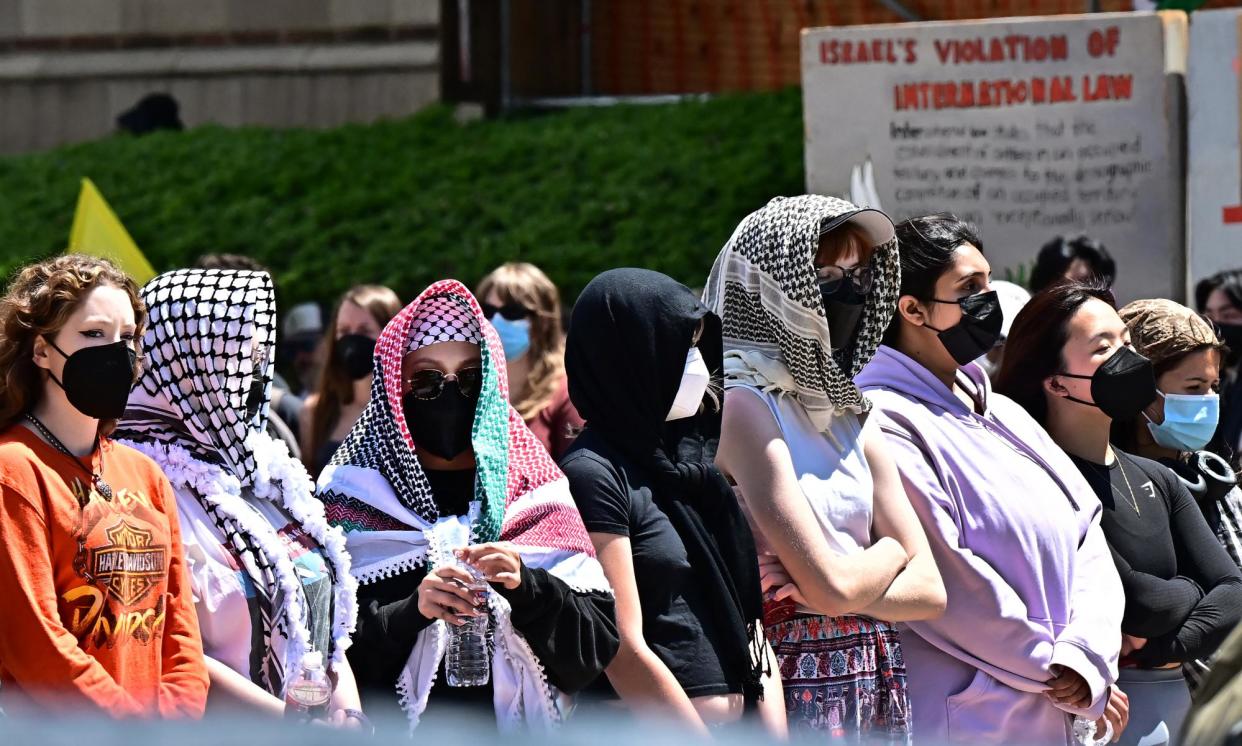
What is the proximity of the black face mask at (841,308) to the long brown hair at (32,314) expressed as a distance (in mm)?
1649

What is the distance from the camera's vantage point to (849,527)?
4199mm

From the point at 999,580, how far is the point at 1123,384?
79 centimetres

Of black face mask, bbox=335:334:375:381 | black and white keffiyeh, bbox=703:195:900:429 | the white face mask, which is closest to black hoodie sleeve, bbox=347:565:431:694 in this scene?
the white face mask

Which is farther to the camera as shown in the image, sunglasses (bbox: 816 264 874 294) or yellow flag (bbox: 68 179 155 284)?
yellow flag (bbox: 68 179 155 284)

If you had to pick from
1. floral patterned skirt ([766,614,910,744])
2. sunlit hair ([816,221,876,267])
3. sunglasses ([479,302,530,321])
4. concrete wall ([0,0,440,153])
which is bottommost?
floral patterned skirt ([766,614,910,744])

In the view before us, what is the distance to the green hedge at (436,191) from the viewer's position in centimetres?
1109

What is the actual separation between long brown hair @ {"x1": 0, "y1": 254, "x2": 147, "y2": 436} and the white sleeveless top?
149 centimetres

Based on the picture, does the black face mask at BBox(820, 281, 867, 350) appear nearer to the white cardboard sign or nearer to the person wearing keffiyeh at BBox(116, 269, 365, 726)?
the person wearing keffiyeh at BBox(116, 269, 365, 726)

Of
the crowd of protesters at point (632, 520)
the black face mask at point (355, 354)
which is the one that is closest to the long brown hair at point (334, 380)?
the black face mask at point (355, 354)

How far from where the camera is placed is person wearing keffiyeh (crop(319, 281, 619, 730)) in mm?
3762

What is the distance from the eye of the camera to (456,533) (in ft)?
13.0

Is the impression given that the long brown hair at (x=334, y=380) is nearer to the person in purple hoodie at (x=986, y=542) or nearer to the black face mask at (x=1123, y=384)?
the person in purple hoodie at (x=986, y=542)

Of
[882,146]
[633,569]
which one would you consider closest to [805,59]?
[882,146]

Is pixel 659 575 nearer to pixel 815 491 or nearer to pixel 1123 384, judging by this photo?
pixel 815 491
